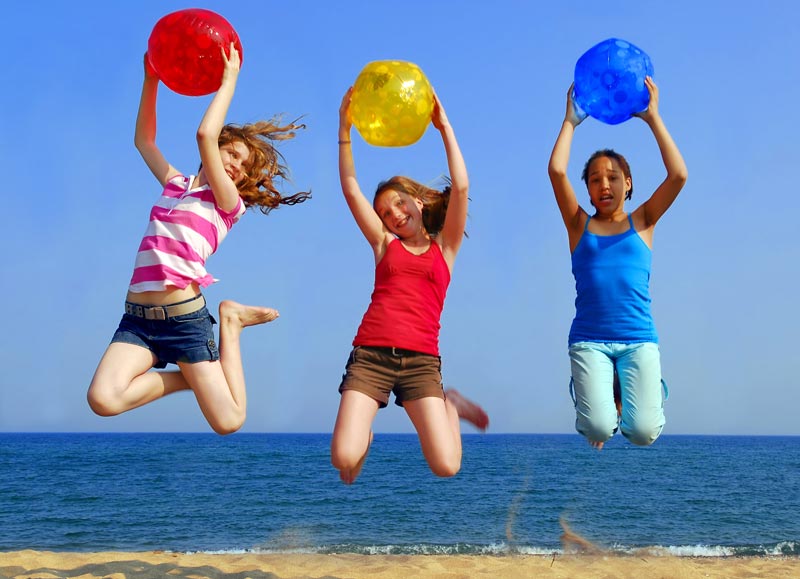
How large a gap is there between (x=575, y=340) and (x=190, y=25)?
355 centimetres

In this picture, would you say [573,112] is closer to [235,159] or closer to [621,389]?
[621,389]

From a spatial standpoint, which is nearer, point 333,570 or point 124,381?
point 124,381

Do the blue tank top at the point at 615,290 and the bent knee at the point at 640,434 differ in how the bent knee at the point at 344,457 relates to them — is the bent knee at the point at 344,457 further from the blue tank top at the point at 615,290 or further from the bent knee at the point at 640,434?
the bent knee at the point at 640,434

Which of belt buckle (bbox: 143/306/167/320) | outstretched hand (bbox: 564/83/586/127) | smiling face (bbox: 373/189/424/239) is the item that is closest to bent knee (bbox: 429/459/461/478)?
smiling face (bbox: 373/189/424/239)

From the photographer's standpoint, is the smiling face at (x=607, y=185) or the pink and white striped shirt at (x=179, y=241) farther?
the smiling face at (x=607, y=185)

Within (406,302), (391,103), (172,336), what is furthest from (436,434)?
(391,103)

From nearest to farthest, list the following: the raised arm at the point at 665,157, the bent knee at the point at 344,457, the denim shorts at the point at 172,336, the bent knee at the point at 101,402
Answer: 1. the bent knee at the point at 101,402
2. the bent knee at the point at 344,457
3. the denim shorts at the point at 172,336
4. the raised arm at the point at 665,157

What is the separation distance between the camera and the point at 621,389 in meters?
6.24

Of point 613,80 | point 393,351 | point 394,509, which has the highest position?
point 613,80

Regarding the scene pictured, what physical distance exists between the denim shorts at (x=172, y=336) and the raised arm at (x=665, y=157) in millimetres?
3450

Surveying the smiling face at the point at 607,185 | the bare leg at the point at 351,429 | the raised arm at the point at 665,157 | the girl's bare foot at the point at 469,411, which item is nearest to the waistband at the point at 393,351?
the bare leg at the point at 351,429

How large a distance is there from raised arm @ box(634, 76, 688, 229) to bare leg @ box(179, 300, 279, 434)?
3147 mm

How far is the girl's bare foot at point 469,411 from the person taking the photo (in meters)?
6.14

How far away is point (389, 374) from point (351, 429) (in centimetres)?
45
